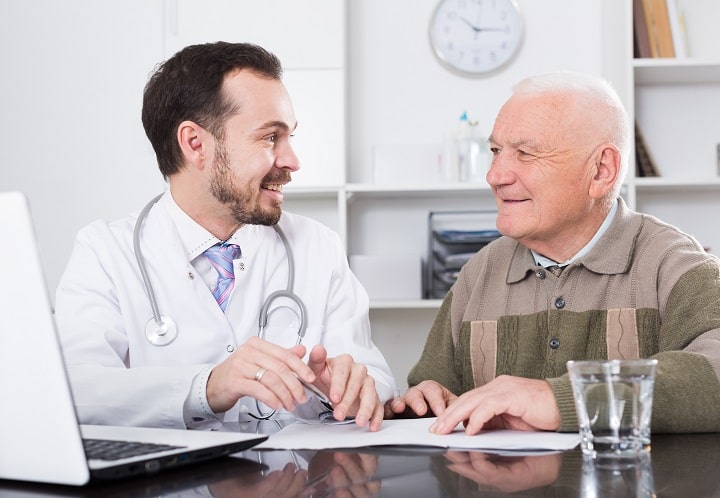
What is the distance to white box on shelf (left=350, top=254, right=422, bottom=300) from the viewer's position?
10.9 feet

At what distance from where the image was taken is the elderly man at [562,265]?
5.49 feet

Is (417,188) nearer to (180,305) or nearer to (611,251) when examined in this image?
(611,251)

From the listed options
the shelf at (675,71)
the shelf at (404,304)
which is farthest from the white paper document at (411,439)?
the shelf at (675,71)

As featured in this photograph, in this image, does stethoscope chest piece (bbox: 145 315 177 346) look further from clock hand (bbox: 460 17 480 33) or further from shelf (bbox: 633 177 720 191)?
clock hand (bbox: 460 17 480 33)

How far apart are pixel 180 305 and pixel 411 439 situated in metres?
0.69

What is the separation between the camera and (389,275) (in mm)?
3342

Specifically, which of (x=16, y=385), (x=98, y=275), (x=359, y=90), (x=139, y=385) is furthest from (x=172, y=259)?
(x=359, y=90)

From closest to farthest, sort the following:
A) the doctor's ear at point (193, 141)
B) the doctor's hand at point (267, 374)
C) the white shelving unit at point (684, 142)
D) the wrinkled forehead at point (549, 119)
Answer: the doctor's hand at point (267, 374)
the wrinkled forehead at point (549, 119)
the doctor's ear at point (193, 141)
the white shelving unit at point (684, 142)

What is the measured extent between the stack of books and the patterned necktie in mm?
2064

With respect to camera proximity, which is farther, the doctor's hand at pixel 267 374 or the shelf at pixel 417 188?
the shelf at pixel 417 188

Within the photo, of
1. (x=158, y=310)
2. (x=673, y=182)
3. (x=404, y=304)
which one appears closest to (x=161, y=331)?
(x=158, y=310)

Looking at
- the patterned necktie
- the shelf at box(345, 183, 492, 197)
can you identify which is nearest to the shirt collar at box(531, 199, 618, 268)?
the patterned necktie

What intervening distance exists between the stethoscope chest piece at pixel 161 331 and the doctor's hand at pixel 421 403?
15.6 inches

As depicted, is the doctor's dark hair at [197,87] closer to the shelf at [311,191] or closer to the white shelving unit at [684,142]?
the shelf at [311,191]
